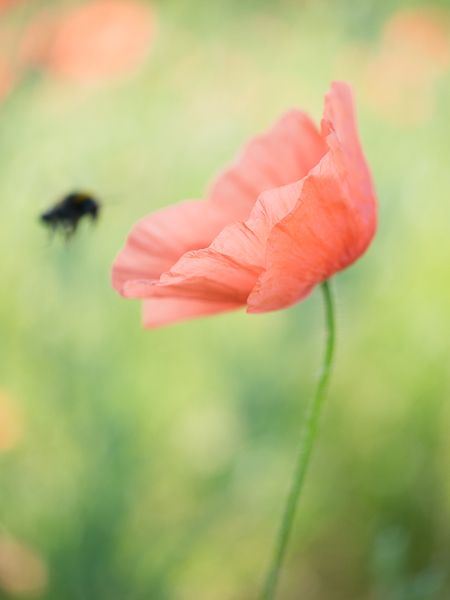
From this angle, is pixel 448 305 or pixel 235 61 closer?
pixel 448 305

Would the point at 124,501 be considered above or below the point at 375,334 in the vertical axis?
below

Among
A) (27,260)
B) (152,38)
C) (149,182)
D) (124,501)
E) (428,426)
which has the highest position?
(152,38)

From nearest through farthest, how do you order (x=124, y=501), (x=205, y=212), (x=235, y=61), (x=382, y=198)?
1. (x=205, y=212)
2. (x=124, y=501)
3. (x=382, y=198)
4. (x=235, y=61)

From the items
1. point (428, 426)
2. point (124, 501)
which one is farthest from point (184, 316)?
point (428, 426)

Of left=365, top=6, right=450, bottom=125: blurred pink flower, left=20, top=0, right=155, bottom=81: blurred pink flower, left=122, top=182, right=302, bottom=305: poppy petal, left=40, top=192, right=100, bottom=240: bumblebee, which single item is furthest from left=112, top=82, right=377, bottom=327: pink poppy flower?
left=365, top=6, right=450, bottom=125: blurred pink flower

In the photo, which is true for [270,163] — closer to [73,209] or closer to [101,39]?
[73,209]

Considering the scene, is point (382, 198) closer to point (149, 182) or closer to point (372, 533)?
point (149, 182)
